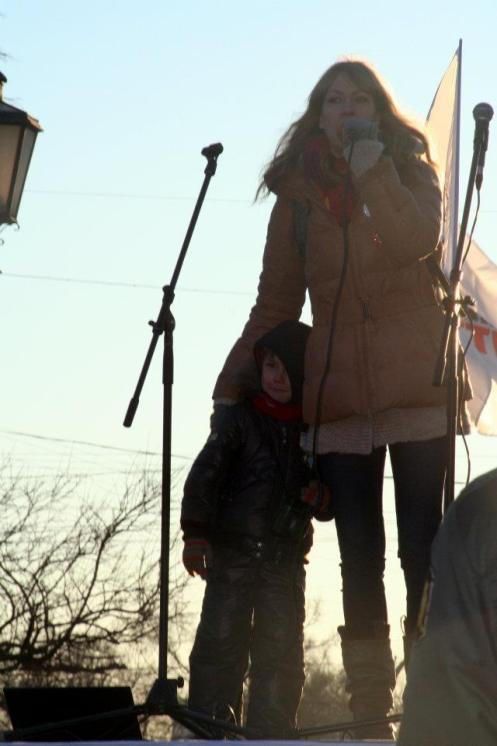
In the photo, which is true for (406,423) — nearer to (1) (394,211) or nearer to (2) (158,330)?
(1) (394,211)

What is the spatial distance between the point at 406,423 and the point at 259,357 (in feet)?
3.00

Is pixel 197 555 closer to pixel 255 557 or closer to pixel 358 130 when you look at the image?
pixel 255 557

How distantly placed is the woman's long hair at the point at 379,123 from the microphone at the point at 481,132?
0.17 meters

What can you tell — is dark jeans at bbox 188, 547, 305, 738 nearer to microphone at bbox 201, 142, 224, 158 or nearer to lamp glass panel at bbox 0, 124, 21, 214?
microphone at bbox 201, 142, 224, 158

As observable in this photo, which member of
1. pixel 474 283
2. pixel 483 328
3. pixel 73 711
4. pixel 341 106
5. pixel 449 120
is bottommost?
pixel 73 711

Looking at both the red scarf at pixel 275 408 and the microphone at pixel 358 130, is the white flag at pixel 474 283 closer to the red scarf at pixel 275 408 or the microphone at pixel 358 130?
the red scarf at pixel 275 408

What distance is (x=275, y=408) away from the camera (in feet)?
18.3

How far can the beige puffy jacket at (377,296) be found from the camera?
455cm

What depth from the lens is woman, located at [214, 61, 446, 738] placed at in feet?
14.8

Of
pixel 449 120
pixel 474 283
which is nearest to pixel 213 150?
pixel 449 120

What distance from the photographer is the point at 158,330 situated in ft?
17.3

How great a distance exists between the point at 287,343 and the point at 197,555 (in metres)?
0.73

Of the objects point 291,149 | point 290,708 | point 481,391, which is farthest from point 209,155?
point 481,391

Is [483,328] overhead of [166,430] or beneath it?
overhead
